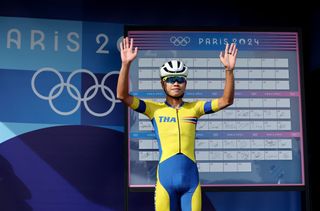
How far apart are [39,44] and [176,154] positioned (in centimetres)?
189

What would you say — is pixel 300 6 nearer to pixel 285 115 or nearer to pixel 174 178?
pixel 285 115

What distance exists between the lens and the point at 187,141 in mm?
3002

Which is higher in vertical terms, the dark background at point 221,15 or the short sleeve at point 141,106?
the dark background at point 221,15

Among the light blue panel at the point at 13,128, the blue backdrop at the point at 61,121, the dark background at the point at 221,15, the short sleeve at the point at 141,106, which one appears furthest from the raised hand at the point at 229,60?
the light blue panel at the point at 13,128

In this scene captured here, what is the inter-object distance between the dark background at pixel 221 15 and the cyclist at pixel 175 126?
1.34 m

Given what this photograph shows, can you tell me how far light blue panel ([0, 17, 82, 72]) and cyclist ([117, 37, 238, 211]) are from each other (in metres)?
1.33

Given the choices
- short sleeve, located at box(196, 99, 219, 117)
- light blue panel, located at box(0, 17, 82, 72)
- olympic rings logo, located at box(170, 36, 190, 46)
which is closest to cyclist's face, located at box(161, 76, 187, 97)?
short sleeve, located at box(196, 99, 219, 117)

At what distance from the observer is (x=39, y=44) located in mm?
4207

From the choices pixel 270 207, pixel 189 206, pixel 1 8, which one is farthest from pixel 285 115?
pixel 1 8

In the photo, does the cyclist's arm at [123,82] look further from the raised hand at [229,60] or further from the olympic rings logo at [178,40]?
the olympic rings logo at [178,40]

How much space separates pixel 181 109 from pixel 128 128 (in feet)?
3.14

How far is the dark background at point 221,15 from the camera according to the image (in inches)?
169

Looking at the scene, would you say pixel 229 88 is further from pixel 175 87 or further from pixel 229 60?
pixel 175 87

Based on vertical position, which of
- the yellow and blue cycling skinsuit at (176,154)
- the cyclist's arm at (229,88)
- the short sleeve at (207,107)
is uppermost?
the cyclist's arm at (229,88)
